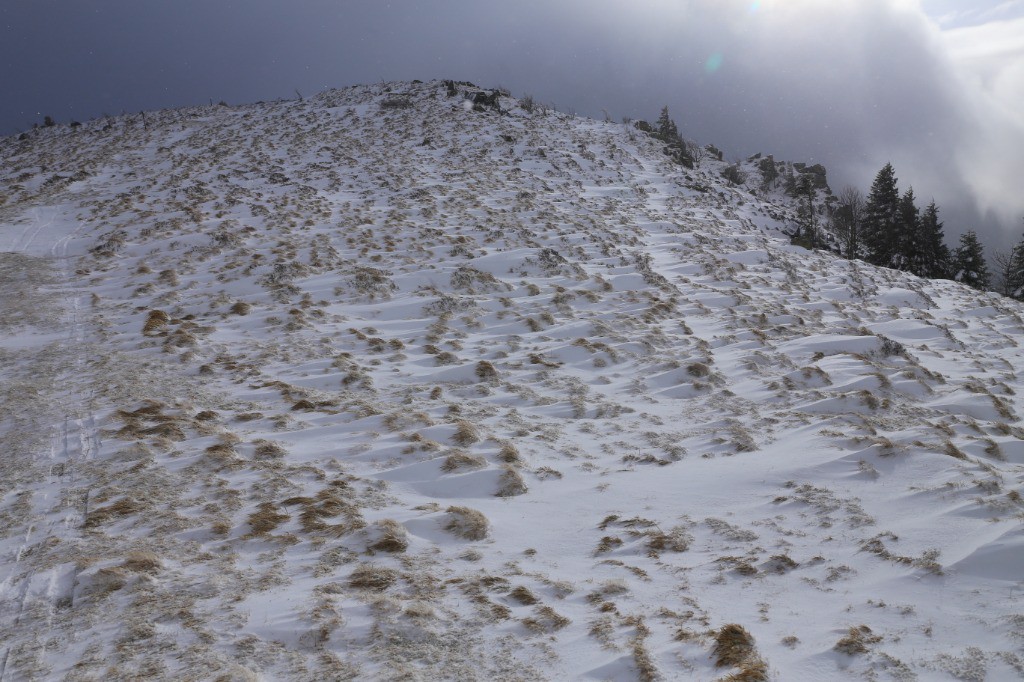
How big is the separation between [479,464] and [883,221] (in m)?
44.7

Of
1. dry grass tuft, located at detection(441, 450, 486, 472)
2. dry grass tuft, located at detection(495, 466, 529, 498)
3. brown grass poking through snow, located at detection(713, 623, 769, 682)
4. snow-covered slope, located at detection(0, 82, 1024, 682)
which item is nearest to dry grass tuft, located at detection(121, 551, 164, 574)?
snow-covered slope, located at detection(0, 82, 1024, 682)

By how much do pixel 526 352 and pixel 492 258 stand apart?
490 cm

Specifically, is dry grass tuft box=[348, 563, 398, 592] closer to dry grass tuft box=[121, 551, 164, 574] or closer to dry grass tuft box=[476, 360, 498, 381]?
dry grass tuft box=[121, 551, 164, 574]

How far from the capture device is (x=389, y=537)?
4.32 metres

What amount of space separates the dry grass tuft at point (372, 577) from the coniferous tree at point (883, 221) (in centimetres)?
4464

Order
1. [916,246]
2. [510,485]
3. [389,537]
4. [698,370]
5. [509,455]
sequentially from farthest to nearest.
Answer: [916,246]
[698,370]
[509,455]
[510,485]
[389,537]

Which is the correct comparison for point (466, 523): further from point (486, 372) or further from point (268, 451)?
point (486, 372)

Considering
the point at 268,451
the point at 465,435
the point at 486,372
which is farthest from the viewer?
the point at 486,372

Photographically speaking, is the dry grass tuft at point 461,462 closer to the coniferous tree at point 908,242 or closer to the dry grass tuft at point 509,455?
the dry grass tuft at point 509,455

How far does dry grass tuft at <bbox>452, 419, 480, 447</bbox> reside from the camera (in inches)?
241

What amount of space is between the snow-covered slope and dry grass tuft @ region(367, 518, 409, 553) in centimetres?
3

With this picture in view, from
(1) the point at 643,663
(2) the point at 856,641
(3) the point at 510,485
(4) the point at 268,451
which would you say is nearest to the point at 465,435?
(3) the point at 510,485

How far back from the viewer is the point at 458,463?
18.5 feet

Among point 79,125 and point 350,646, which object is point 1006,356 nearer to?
point 350,646
